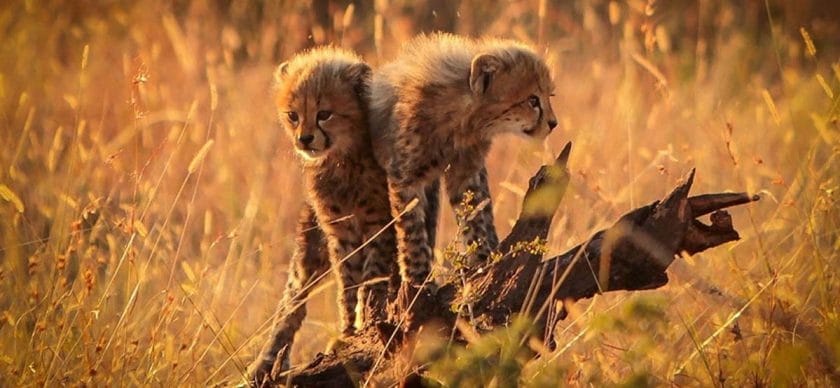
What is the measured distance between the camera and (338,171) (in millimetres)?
4977

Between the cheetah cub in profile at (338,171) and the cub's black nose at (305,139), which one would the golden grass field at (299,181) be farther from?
the cub's black nose at (305,139)

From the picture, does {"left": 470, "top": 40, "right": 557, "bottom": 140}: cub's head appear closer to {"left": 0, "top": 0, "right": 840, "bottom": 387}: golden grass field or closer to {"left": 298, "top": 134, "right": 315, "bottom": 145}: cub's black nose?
{"left": 0, "top": 0, "right": 840, "bottom": 387}: golden grass field

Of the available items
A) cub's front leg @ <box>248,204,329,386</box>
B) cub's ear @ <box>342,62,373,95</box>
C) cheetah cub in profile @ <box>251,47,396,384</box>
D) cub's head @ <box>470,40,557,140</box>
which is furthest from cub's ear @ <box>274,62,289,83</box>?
cub's head @ <box>470,40,557,140</box>

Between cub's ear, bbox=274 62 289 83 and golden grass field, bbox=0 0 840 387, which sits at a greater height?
cub's ear, bbox=274 62 289 83

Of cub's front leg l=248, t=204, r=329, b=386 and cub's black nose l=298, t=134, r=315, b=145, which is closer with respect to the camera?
cub's black nose l=298, t=134, r=315, b=145

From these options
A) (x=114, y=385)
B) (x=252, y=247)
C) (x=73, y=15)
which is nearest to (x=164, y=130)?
(x=252, y=247)

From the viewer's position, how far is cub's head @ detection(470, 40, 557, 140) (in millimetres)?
4734

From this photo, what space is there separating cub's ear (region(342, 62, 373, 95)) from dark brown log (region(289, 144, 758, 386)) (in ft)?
4.35

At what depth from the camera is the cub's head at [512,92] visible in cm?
473

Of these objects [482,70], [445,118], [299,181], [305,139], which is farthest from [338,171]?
[299,181]

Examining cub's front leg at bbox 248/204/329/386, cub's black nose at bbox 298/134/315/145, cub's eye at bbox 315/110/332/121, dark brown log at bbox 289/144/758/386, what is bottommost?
cub's front leg at bbox 248/204/329/386

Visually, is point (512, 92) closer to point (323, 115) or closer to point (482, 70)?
point (482, 70)

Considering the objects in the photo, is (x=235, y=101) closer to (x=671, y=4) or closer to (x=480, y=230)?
(x=480, y=230)

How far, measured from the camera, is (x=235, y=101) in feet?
26.0
